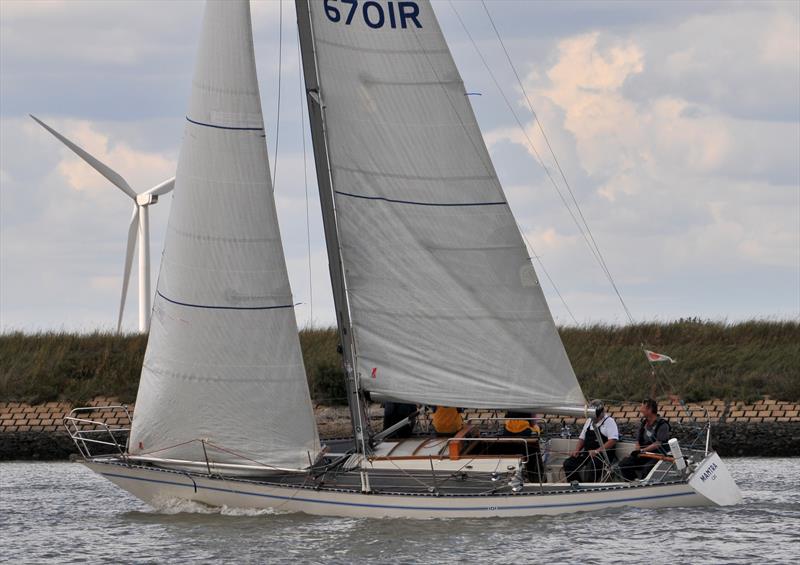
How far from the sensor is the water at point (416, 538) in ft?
75.2

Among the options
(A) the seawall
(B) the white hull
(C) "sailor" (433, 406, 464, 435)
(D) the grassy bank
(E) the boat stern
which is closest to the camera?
(B) the white hull

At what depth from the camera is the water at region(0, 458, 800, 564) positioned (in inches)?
902

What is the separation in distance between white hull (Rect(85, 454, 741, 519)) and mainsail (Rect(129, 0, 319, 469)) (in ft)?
2.37

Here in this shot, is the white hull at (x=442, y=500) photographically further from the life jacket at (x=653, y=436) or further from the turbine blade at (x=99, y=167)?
the turbine blade at (x=99, y=167)

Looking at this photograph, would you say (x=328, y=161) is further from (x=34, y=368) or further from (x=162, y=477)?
(x=34, y=368)

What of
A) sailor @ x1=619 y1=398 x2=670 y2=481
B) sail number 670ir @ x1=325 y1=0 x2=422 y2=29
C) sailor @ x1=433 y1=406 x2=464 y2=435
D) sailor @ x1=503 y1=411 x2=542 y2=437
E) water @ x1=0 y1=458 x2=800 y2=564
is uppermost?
sail number 670ir @ x1=325 y1=0 x2=422 y2=29

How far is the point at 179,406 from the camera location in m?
26.0

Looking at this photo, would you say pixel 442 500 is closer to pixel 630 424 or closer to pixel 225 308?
pixel 225 308

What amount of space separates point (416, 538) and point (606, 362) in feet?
86.7

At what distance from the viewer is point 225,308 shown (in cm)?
2603

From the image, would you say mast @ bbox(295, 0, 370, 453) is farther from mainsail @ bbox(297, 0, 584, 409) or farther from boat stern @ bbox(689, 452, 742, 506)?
boat stern @ bbox(689, 452, 742, 506)

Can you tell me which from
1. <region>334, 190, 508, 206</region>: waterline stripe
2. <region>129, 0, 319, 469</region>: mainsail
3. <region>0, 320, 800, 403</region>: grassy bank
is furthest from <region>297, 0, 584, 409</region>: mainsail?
<region>0, 320, 800, 403</region>: grassy bank

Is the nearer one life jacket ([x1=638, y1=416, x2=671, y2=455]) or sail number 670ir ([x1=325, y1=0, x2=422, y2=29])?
life jacket ([x1=638, y1=416, x2=671, y2=455])

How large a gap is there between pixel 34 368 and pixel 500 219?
28.1m
